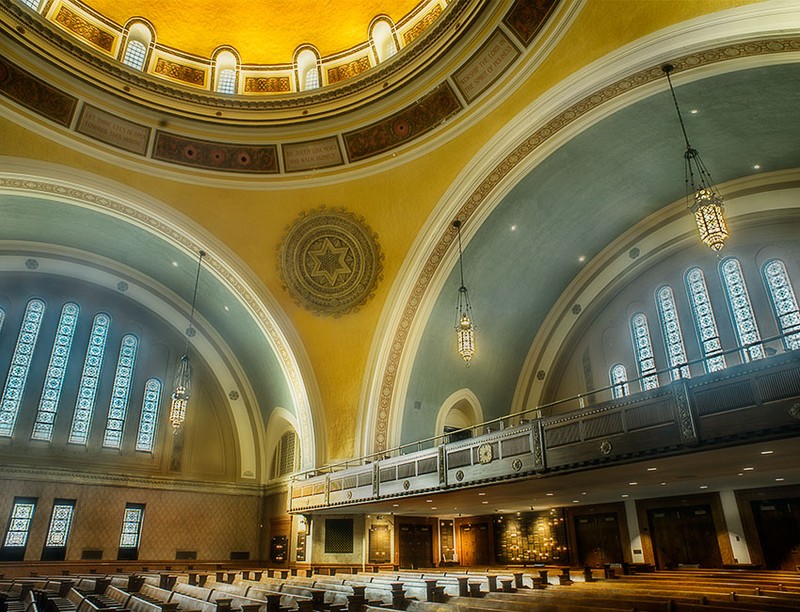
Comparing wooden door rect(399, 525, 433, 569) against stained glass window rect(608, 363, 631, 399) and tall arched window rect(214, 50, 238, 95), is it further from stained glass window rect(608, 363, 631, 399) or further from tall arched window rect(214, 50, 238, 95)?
tall arched window rect(214, 50, 238, 95)

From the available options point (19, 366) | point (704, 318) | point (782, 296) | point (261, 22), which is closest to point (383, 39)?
point (261, 22)

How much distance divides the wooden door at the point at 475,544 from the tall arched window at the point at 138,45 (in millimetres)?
15085

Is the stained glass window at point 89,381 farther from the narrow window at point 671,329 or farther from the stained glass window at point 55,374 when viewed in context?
the narrow window at point 671,329

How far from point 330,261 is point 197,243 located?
10.6ft

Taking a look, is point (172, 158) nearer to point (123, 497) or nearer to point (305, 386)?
point (305, 386)

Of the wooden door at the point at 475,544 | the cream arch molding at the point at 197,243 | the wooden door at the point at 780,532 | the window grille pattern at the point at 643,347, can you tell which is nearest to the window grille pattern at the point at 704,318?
the window grille pattern at the point at 643,347

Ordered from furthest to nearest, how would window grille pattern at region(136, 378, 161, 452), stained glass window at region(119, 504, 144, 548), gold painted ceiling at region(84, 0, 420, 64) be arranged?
window grille pattern at region(136, 378, 161, 452) → stained glass window at region(119, 504, 144, 548) → gold painted ceiling at region(84, 0, 420, 64)

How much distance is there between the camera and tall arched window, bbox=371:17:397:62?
13.0 meters

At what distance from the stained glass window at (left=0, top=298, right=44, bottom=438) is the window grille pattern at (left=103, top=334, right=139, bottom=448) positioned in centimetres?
216

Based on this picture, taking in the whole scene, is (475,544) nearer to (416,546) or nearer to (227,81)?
(416,546)

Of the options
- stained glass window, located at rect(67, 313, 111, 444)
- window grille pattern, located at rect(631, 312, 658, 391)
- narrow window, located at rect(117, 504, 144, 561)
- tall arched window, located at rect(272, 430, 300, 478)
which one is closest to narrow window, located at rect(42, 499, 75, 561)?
narrow window, located at rect(117, 504, 144, 561)

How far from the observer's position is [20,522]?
13.3 m

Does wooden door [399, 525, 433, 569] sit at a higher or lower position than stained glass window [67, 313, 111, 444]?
lower

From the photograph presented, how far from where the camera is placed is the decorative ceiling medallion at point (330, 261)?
13531 millimetres
